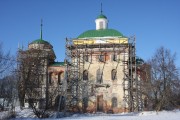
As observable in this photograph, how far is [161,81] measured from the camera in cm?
3628

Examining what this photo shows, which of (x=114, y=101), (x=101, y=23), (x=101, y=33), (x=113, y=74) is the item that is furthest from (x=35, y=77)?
(x=101, y=23)

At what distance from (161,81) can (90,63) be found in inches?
327

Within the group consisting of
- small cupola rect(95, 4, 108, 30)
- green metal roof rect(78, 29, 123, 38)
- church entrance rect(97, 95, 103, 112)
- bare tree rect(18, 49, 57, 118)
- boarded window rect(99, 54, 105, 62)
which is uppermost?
small cupola rect(95, 4, 108, 30)

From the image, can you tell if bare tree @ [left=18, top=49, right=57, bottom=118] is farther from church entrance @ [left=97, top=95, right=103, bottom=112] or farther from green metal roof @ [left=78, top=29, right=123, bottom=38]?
green metal roof @ [left=78, top=29, right=123, bottom=38]

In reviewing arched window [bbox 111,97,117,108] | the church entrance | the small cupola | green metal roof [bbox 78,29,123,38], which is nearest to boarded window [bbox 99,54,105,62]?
green metal roof [bbox 78,29,123,38]

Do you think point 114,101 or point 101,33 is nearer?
point 114,101

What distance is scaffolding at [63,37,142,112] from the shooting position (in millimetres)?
39094

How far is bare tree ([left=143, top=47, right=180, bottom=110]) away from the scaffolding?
7.41 feet

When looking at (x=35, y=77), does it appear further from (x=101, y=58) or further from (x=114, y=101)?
(x=114, y=101)

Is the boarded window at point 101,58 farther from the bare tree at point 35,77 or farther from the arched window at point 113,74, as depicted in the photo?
the bare tree at point 35,77

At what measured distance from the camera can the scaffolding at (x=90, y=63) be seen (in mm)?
39094

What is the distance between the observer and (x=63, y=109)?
126 feet

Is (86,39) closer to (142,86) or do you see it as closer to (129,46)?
(129,46)

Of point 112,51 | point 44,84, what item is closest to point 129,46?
point 112,51
